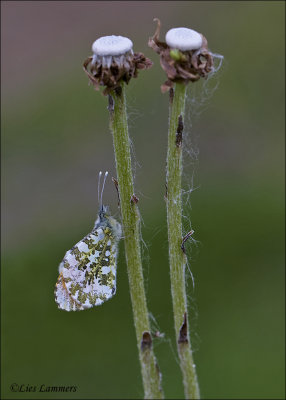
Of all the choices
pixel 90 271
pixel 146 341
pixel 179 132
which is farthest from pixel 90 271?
pixel 179 132

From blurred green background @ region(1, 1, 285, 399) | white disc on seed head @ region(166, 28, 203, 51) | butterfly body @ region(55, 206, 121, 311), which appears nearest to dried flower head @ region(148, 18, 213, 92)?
white disc on seed head @ region(166, 28, 203, 51)

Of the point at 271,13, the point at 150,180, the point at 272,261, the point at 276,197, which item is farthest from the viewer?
the point at 271,13

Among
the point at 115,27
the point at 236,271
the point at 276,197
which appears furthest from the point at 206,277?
the point at 115,27

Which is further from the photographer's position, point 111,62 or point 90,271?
point 90,271

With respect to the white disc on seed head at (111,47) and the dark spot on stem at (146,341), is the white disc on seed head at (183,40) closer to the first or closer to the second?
the white disc on seed head at (111,47)

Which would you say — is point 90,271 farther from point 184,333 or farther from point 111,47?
point 111,47

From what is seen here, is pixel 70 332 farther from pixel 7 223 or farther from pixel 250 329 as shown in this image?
pixel 7 223

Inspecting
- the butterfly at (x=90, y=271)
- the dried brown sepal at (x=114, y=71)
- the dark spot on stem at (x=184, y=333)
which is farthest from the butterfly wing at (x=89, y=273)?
the dried brown sepal at (x=114, y=71)

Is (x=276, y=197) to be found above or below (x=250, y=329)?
above
